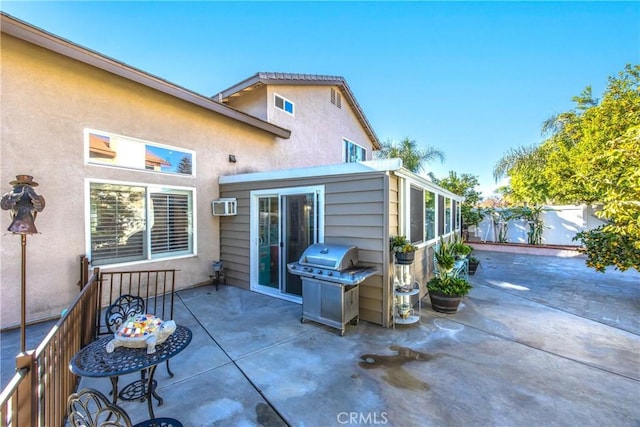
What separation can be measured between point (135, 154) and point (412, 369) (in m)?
5.57

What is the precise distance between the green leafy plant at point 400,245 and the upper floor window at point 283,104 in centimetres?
607

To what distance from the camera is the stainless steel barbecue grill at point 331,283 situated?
3.71 m

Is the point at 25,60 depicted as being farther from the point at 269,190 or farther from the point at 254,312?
the point at 254,312

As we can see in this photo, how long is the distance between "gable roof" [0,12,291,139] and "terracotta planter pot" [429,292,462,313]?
580cm

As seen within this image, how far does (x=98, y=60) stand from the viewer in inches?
164

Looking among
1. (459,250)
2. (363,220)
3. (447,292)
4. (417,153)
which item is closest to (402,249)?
(363,220)

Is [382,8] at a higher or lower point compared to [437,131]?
higher

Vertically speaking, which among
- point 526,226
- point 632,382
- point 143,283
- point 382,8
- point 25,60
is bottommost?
point 632,382

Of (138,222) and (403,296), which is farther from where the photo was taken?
(138,222)

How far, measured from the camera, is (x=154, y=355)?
6.66 ft

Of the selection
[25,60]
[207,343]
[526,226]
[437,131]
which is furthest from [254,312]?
[437,131]

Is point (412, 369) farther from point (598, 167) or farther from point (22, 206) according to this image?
point (598, 167)

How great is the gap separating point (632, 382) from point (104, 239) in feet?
23.3

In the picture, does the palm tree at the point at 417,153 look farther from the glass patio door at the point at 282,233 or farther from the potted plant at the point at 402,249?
the potted plant at the point at 402,249
